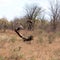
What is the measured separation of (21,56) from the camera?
31.7 ft

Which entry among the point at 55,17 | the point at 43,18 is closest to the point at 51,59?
the point at 55,17

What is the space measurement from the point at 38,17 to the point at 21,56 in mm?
56529

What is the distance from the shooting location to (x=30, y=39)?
19078 mm

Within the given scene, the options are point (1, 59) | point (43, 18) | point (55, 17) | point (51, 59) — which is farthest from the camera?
point (43, 18)

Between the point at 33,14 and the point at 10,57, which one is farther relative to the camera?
the point at 33,14

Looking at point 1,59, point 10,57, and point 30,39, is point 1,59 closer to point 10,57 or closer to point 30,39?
point 10,57

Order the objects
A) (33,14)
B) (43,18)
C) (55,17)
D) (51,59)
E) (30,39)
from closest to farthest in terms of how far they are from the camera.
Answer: (51,59), (30,39), (55,17), (33,14), (43,18)

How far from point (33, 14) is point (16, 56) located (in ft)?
175

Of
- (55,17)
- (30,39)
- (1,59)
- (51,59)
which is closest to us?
(1,59)

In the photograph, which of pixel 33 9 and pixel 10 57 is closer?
pixel 10 57

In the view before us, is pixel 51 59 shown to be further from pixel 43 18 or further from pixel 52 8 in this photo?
pixel 43 18

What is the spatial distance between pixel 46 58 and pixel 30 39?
31.0 feet

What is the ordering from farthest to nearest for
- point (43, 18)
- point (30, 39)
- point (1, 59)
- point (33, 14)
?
1. point (43, 18)
2. point (33, 14)
3. point (30, 39)
4. point (1, 59)

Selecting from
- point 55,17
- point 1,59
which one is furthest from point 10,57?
point 55,17
